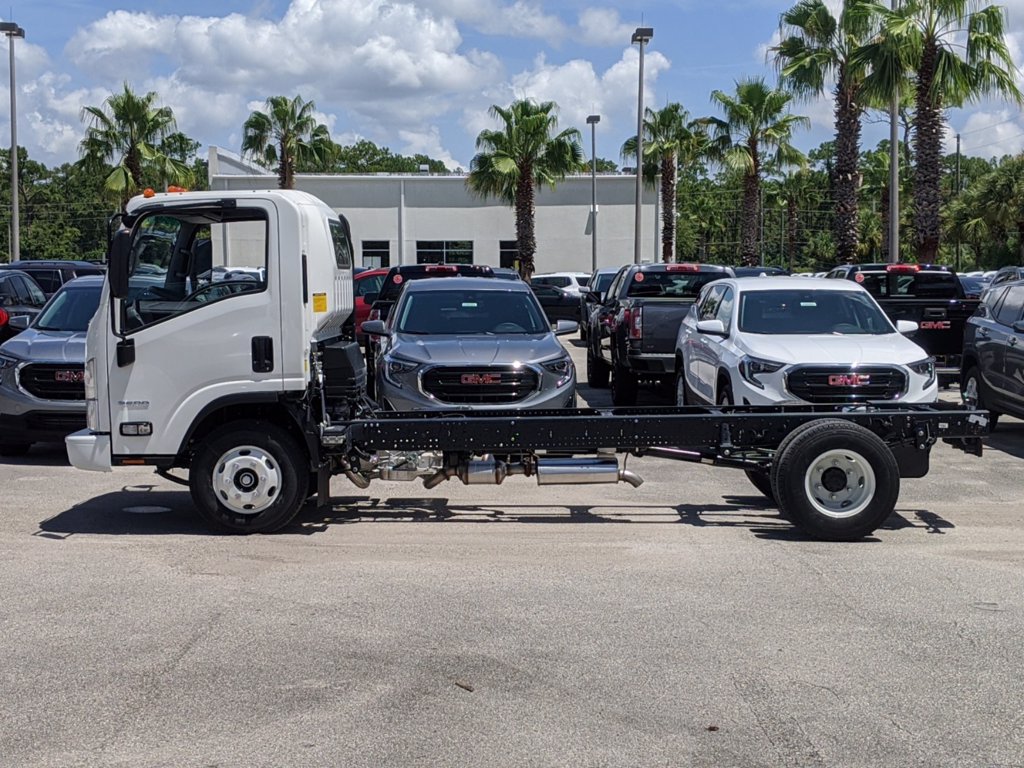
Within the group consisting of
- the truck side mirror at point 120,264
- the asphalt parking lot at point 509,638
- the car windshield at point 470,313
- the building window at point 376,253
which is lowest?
the asphalt parking lot at point 509,638

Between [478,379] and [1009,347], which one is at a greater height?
[1009,347]

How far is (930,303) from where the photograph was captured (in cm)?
1845

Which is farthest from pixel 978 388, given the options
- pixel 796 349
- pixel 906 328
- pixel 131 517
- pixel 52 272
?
pixel 52 272

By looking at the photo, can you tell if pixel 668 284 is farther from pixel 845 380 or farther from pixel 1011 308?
pixel 845 380

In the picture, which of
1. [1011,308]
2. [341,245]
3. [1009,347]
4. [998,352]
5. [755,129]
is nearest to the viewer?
[341,245]

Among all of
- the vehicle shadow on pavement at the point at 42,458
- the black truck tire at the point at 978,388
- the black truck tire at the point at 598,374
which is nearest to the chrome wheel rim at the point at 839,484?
the black truck tire at the point at 978,388

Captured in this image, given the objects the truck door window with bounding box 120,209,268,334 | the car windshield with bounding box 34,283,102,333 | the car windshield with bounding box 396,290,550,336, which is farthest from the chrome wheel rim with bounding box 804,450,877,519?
the car windshield with bounding box 34,283,102,333

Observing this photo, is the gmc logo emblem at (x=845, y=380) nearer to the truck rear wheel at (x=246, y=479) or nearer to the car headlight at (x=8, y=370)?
the truck rear wheel at (x=246, y=479)

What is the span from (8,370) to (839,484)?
8.28 meters

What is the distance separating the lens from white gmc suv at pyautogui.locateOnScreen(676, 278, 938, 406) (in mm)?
10609

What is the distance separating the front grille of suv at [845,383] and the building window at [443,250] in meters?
43.2

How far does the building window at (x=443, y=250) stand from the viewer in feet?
175

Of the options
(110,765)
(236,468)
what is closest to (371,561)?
(236,468)

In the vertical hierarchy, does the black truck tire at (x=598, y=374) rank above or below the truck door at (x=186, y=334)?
below
